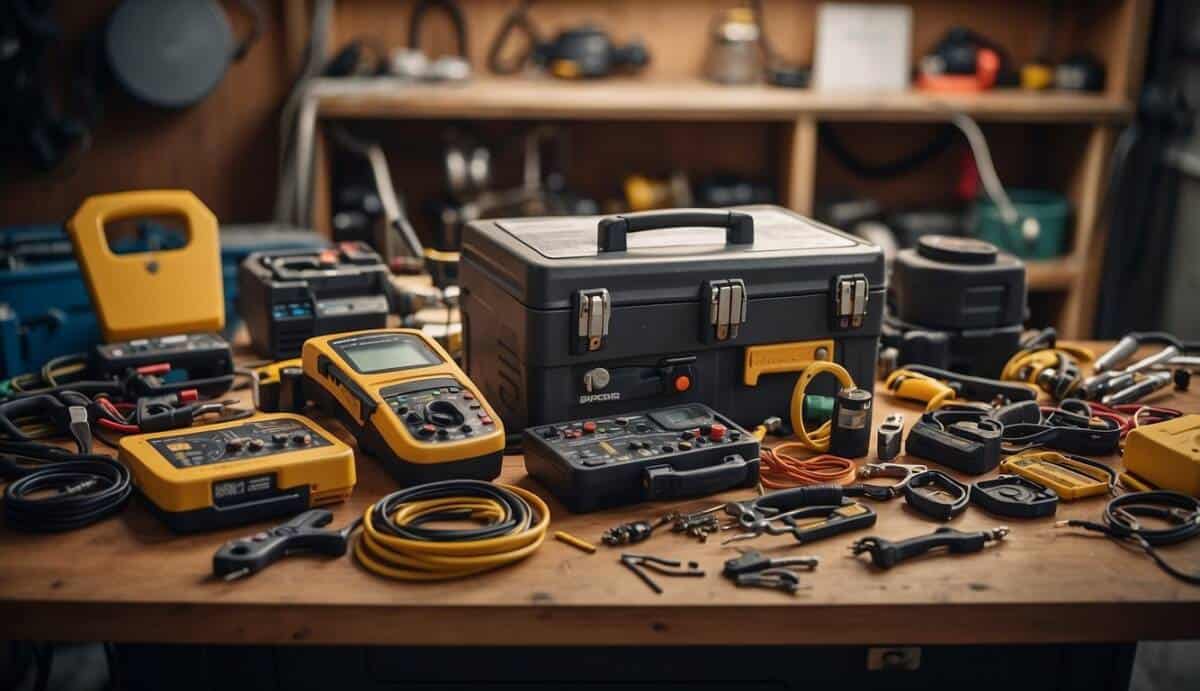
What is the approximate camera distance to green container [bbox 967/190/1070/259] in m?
3.42

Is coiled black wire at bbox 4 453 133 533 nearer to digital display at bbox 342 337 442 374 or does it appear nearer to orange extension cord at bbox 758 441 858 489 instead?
digital display at bbox 342 337 442 374

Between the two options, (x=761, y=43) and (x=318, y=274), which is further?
(x=761, y=43)

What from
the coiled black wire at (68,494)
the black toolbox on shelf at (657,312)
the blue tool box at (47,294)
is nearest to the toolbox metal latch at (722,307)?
the black toolbox on shelf at (657,312)

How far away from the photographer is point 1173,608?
122 cm

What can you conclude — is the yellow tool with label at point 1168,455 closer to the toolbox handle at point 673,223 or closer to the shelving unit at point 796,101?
the toolbox handle at point 673,223

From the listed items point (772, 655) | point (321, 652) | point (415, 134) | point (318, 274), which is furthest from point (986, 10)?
point (321, 652)

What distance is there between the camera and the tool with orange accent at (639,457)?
4.55 feet

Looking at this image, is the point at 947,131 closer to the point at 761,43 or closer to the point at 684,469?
the point at 761,43

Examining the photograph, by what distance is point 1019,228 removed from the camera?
11.2 feet

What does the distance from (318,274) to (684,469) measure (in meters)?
0.78

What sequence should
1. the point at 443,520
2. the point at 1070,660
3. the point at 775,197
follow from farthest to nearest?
1. the point at 775,197
2. the point at 1070,660
3. the point at 443,520

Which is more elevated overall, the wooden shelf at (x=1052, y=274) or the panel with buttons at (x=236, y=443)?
the panel with buttons at (x=236, y=443)

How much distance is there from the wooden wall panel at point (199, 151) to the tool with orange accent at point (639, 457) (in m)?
2.29

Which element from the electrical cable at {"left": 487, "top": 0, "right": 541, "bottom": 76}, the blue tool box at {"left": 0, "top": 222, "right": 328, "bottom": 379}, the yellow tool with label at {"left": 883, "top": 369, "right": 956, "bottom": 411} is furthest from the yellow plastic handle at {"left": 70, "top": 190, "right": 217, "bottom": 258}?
the electrical cable at {"left": 487, "top": 0, "right": 541, "bottom": 76}
